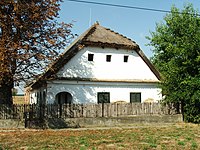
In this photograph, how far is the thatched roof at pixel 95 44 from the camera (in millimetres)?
18984

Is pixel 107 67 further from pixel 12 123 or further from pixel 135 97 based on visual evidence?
pixel 12 123

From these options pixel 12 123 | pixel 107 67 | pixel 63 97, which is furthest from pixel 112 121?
pixel 12 123

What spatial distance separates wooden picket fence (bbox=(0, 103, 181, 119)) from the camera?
57.2 ft

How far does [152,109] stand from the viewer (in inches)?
829

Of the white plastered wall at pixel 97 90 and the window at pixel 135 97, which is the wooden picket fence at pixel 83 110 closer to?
the white plastered wall at pixel 97 90

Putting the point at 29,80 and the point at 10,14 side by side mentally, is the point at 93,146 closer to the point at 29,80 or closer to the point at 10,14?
the point at 29,80

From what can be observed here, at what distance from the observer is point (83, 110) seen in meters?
19.0

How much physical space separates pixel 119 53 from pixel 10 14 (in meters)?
8.87

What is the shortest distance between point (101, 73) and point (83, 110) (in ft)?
12.0

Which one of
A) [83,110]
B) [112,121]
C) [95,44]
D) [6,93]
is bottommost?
[112,121]

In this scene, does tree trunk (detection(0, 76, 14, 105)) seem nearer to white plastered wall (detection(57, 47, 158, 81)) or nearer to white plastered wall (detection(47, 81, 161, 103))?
white plastered wall (detection(47, 81, 161, 103))

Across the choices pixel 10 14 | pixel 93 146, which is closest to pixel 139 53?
A: pixel 10 14

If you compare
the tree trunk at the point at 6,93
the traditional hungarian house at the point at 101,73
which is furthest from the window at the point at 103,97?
the tree trunk at the point at 6,93

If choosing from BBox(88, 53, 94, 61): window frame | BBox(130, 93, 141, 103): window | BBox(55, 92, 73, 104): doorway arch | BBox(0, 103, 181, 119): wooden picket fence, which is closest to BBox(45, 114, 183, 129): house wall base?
BBox(0, 103, 181, 119): wooden picket fence
